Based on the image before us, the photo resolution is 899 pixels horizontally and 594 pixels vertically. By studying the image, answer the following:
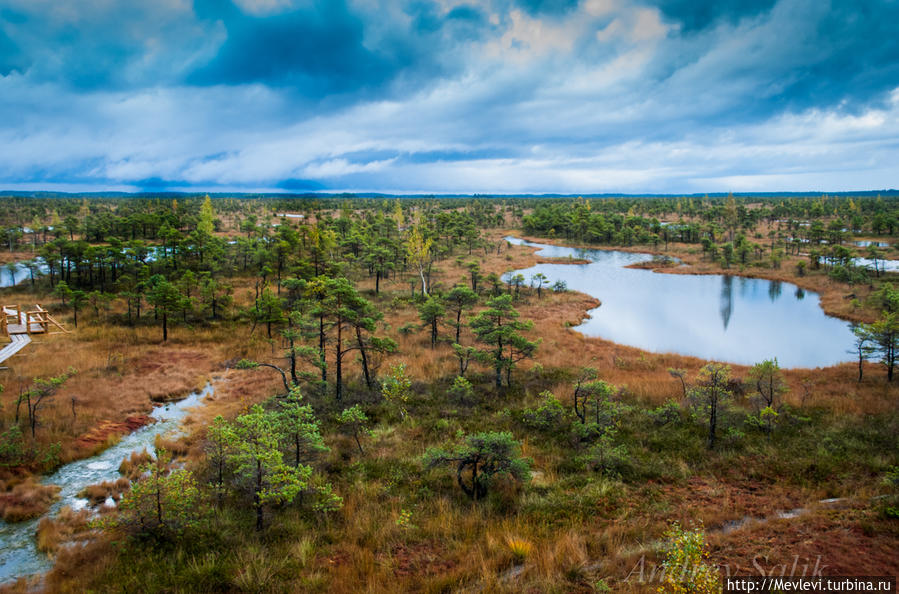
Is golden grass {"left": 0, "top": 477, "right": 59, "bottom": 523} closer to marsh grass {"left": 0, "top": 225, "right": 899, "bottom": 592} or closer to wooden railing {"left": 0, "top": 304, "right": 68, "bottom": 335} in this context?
marsh grass {"left": 0, "top": 225, "right": 899, "bottom": 592}

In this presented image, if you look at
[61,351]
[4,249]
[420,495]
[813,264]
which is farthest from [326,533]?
[4,249]

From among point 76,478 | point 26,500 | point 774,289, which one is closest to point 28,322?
point 76,478

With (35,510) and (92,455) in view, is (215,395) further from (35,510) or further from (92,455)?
(35,510)

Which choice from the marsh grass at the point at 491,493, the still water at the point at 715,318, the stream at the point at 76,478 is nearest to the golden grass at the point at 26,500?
the stream at the point at 76,478

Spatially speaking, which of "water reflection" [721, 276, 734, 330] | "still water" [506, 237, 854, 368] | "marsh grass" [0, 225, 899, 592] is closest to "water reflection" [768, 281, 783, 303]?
"still water" [506, 237, 854, 368]

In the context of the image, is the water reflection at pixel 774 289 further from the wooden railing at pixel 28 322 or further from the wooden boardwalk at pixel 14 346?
the wooden railing at pixel 28 322

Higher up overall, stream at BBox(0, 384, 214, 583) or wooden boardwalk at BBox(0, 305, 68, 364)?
wooden boardwalk at BBox(0, 305, 68, 364)
